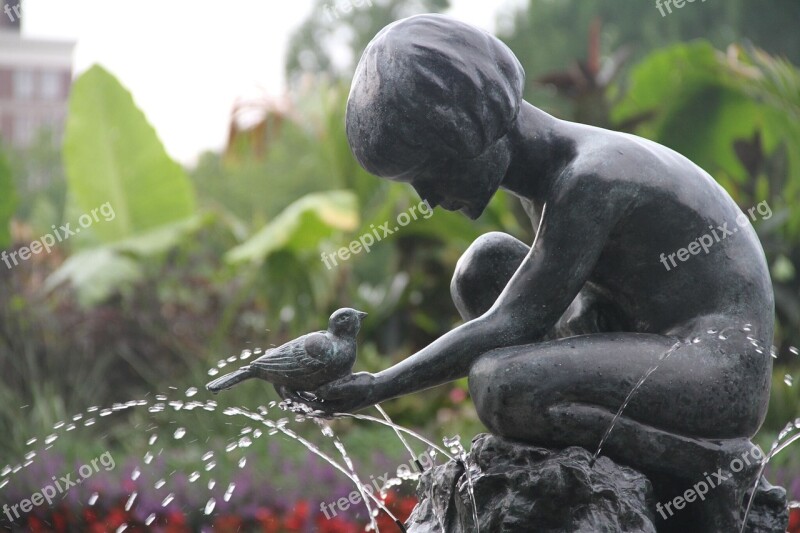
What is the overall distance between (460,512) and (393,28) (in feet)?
4.28

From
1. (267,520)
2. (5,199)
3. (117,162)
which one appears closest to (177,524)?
(267,520)

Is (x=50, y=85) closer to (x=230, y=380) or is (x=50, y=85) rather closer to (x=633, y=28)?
(x=633, y=28)

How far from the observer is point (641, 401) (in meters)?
2.42

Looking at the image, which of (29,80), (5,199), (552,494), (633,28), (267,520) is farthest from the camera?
(29,80)

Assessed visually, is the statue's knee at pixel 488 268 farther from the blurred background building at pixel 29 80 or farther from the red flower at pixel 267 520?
the blurred background building at pixel 29 80

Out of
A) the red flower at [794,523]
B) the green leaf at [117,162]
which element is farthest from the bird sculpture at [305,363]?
the green leaf at [117,162]

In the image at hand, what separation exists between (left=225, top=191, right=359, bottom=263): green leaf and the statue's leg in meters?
5.18

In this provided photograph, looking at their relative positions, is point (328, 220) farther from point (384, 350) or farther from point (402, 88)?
point (402, 88)

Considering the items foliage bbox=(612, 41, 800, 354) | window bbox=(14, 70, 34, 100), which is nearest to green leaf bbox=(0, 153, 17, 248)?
foliage bbox=(612, 41, 800, 354)

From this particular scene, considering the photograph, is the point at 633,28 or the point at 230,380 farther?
the point at 633,28

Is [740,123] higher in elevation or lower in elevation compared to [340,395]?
lower

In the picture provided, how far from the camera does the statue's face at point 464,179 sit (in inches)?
98.9

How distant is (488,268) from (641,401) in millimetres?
655

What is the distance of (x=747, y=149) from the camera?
28.4 feet
